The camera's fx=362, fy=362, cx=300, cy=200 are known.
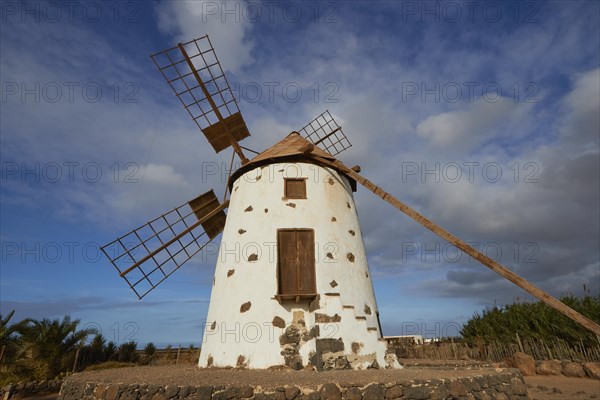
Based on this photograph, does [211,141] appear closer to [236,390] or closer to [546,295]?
[236,390]

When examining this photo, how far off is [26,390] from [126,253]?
281 inches

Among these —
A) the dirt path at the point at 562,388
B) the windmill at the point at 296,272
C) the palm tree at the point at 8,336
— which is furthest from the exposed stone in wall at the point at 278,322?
the palm tree at the point at 8,336

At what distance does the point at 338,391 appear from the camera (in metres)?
5.20

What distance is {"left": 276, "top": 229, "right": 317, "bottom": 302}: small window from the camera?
304 inches

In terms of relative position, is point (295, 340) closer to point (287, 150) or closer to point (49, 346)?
point (287, 150)

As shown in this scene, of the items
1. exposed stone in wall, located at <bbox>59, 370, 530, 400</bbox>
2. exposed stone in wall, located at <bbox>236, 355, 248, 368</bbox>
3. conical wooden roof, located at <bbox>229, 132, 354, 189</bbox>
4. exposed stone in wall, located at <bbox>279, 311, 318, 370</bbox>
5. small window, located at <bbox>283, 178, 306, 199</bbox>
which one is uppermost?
conical wooden roof, located at <bbox>229, 132, 354, 189</bbox>

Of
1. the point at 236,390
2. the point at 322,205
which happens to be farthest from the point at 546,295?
the point at 236,390

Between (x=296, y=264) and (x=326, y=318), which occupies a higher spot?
(x=296, y=264)

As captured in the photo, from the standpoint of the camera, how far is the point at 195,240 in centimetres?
1123

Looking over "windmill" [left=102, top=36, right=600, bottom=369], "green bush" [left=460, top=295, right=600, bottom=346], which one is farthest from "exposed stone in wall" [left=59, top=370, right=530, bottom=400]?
"green bush" [left=460, top=295, right=600, bottom=346]

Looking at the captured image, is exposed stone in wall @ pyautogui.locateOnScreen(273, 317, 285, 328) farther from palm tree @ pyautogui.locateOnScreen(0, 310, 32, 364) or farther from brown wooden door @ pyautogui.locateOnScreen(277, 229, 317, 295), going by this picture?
palm tree @ pyautogui.locateOnScreen(0, 310, 32, 364)

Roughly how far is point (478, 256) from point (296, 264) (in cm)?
399

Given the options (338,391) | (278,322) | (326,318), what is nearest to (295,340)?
(278,322)

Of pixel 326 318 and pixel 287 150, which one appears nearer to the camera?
pixel 326 318
